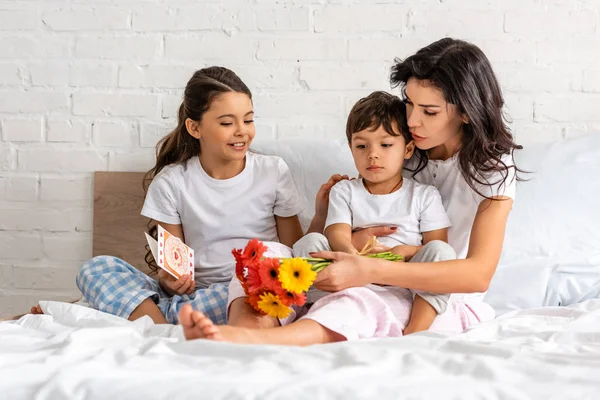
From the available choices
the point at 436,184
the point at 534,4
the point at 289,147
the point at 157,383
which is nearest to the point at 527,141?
the point at 534,4

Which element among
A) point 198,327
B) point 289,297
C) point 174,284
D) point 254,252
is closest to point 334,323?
point 289,297

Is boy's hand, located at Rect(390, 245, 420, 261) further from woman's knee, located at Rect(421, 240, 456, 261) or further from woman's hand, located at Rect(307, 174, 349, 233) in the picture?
woman's hand, located at Rect(307, 174, 349, 233)

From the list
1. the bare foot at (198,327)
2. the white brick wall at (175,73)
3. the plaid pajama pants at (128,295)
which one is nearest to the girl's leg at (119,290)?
the plaid pajama pants at (128,295)

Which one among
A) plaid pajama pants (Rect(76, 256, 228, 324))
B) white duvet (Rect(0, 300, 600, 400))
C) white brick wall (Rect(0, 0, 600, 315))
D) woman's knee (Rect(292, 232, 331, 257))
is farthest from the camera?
white brick wall (Rect(0, 0, 600, 315))

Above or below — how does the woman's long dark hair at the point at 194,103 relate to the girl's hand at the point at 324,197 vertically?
above

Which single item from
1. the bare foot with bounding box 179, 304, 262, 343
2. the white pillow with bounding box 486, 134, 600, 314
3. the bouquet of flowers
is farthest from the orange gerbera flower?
the white pillow with bounding box 486, 134, 600, 314

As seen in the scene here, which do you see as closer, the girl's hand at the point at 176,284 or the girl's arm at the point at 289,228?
the girl's hand at the point at 176,284

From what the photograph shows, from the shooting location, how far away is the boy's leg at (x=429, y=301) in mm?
1639

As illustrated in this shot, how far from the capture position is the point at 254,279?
5.05ft

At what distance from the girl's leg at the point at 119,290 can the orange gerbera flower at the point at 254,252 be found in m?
0.36

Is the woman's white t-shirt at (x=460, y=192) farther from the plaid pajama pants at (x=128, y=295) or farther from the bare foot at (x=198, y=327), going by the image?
the bare foot at (x=198, y=327)

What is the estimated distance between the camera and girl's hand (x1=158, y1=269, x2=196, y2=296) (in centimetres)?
187

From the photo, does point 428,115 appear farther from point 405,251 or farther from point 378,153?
point 405,251

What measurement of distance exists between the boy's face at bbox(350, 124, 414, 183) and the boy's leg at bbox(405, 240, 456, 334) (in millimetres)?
224
